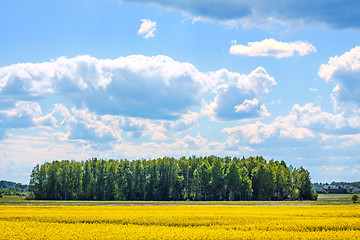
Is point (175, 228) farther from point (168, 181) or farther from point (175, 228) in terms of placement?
point (168, 181)

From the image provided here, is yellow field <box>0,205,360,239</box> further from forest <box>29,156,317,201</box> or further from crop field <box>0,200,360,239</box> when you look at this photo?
forest <box>29,156,317,201</box>

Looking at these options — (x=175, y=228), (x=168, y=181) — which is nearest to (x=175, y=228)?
(x=175, y=228)

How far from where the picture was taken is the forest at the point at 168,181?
14800cm

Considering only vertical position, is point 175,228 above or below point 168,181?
below

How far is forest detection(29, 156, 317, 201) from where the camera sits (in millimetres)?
148000

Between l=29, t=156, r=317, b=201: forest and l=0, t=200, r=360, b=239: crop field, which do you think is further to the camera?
l=29, t=156, r=317, b=201: forest

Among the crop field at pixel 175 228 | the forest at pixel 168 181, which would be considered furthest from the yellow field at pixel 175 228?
the forest at pixel 168 181

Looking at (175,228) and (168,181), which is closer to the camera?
(175,228)

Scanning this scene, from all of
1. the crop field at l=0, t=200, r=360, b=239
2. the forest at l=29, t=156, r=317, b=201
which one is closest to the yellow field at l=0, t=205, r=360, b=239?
the crop field at l=0, t=200, r=360, b=239

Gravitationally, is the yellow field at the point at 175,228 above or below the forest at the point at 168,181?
below

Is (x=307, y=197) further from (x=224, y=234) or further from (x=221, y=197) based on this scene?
(x=224, y=234)

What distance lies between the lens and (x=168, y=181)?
154 metres

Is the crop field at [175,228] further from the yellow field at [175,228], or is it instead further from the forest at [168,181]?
the forest at [168,181]

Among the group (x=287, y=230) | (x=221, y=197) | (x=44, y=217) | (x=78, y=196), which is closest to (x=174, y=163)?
(x=221, y=197)
